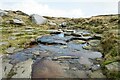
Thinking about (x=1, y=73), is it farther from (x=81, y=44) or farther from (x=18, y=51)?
(x=81, y=44)

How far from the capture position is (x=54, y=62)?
9812 mm

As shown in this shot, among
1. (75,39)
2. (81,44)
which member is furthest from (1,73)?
(75,39)

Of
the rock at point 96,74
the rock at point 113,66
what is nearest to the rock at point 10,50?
the rock at point 96,74

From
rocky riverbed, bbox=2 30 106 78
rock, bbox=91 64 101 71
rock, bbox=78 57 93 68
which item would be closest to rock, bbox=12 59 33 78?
rocky riverbed, bbox=2 30 106 78

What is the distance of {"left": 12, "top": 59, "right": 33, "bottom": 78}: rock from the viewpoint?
816 cm

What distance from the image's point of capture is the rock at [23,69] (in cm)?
816

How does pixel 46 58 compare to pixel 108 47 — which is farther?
pixel 108 47

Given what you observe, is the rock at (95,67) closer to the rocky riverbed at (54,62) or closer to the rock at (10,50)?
the rocky riverbed at (54,62)

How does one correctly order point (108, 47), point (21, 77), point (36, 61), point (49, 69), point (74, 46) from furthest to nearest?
point (74, 46) < point (108, 47) < point (36, 61) < point (49, 69) < point (21, 77)

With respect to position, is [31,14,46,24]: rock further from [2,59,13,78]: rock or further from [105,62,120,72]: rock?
[105,62,120,72]: rock

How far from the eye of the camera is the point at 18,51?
12125 mm

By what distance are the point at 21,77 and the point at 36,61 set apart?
83.3 inches

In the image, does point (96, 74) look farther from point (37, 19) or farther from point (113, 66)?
point (37, 19)

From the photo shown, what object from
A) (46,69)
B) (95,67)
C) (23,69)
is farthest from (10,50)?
(95,67)
